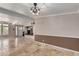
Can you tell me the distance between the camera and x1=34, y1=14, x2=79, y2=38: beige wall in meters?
6.29

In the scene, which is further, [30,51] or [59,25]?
[59,25]

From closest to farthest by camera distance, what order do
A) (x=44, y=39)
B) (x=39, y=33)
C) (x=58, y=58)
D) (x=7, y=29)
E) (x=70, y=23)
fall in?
(x=58, y=58) < (x=70, y=23) < (x=44, y=39) < (x=39, y=33) < (x=7, y=29)

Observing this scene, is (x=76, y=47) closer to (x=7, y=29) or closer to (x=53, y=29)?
(x=53, y=29)

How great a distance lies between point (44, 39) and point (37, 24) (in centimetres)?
159

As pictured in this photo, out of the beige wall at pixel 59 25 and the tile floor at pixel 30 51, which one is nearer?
the tile floor at pixel 30 51

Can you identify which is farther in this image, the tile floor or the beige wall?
the beige wall

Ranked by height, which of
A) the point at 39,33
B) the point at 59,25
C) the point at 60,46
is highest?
the point at 59,25

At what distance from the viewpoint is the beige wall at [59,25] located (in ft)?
20.7

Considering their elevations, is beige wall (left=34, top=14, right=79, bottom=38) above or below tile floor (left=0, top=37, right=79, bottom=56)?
above

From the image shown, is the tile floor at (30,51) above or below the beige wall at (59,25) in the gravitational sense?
below

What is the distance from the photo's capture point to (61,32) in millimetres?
7125

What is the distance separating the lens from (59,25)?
284 inches

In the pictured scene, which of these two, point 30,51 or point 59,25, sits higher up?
point 59,25

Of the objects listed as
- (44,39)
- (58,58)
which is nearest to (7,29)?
(44,39)
